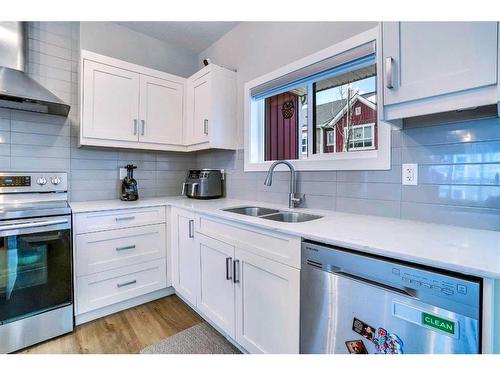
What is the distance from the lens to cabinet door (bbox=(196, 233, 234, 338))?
4.89 ft

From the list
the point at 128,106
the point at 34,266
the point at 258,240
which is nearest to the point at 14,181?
the point at 34,266

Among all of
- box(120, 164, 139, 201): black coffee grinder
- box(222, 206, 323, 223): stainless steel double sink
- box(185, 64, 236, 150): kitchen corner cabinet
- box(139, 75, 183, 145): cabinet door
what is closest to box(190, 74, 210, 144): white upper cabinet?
box(185, 64, 236, 150): kitchen corner cabinet

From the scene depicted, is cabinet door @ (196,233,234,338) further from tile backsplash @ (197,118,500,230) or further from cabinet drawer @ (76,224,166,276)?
tile backsplash @ (197,118,500,230)

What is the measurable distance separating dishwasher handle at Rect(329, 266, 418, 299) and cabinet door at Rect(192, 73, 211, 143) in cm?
172

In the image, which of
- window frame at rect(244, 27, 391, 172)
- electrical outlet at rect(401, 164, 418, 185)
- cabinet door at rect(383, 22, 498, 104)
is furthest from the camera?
window frame at rect(244, 27, 391, 172)

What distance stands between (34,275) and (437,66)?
2493 mm

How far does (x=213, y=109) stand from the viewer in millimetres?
2262

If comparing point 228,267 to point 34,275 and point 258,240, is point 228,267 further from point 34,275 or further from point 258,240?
point 34,275

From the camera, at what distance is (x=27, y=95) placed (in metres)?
A: 1.59

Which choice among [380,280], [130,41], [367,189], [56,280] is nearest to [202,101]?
[130,41]

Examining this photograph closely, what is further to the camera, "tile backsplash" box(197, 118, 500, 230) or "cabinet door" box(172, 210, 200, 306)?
"cabinet door" box(172, 210, 200, 306)

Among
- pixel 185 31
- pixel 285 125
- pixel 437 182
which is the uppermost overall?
pixel 185 31

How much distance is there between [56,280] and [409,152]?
2363mm

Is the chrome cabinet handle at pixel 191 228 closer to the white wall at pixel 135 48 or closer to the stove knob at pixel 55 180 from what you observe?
the stove knob at pixel 55 180
